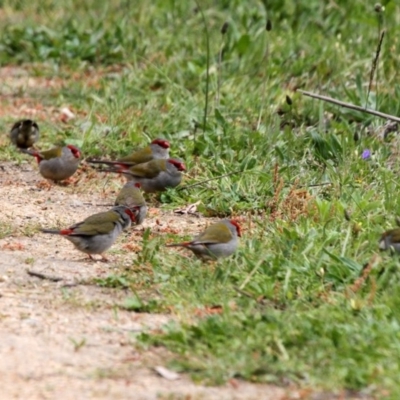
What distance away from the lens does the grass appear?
17.5 feet

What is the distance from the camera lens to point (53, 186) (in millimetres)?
9461

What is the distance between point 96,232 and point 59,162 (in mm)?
2260

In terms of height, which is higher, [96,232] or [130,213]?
[96,232]

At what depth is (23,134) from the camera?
10.0m

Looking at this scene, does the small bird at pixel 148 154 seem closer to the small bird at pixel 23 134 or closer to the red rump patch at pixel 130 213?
the small bird at pixel 23 134

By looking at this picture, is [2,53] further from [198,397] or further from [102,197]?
[198,397]

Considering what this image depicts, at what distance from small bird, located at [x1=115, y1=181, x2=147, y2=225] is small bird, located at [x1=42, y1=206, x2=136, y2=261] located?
44cm

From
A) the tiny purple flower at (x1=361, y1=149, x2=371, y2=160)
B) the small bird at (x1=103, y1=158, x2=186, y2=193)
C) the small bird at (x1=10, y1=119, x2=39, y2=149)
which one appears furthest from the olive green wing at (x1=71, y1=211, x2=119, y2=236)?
the small bird at (x1=10, y1=119, x2=39, y2=149)

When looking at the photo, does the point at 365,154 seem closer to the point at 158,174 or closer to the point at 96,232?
the point at 158,174

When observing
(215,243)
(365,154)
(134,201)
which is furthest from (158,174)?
(215,243)

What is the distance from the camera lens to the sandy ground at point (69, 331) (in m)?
4.92

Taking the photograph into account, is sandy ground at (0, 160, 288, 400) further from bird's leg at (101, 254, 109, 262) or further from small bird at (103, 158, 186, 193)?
small bird at (103, 158, 186, 193)

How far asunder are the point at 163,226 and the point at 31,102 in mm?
4188

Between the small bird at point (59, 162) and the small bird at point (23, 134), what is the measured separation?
1.41 ft
